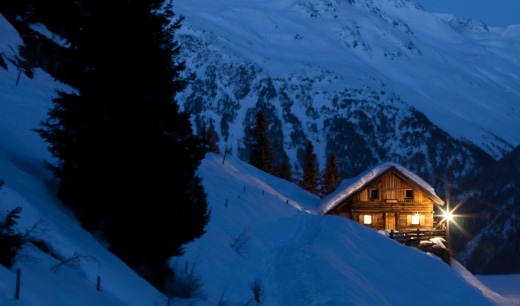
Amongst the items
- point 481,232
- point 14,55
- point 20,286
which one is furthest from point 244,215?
point 481,232

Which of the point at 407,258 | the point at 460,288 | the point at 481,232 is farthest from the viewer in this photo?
the point at 481,232

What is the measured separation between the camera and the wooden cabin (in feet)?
155

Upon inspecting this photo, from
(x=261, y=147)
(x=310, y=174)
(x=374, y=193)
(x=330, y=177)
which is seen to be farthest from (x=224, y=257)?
(x=310, y=174)

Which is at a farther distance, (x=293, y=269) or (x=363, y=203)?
(x=363, y=203)

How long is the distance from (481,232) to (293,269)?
264ft

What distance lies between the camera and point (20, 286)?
8.58 m

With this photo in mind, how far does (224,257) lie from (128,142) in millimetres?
6284

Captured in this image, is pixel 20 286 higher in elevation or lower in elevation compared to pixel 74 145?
lower

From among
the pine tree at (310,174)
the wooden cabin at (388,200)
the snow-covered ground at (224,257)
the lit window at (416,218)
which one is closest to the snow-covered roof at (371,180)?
the wooden cabin at (388,200)

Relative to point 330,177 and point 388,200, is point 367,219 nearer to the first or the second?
point 388,200

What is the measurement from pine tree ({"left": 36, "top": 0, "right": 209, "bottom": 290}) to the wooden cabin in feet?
112

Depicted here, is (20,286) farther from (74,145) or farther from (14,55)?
(14,55)

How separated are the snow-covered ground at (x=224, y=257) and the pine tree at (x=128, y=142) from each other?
0.61 m

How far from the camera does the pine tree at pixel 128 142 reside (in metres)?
13.5
